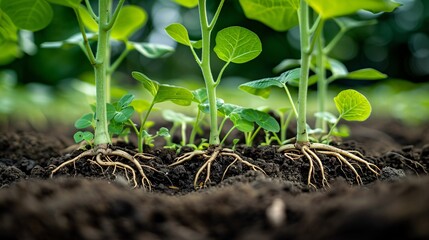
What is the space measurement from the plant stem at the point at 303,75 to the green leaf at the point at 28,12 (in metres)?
0.83

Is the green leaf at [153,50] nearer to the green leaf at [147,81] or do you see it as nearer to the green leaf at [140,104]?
the green leaf at [140,104]

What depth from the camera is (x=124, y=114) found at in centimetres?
128

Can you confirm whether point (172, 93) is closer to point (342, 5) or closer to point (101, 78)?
point (101, 78)

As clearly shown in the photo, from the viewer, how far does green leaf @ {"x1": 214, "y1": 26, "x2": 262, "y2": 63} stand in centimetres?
125

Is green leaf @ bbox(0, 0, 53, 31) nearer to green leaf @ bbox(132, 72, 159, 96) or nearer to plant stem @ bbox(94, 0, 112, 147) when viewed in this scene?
plant stem @ bbox(94, 0, 112, 147)

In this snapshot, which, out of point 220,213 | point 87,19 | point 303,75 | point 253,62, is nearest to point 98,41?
point 87,19

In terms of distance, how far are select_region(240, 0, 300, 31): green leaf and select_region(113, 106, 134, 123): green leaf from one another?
1.78 feet

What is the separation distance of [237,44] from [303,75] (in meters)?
0.22

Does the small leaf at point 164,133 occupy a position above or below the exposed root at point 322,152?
above

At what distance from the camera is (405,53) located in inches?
282

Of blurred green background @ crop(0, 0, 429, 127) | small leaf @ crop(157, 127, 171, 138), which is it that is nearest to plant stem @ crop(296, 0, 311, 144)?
small leaf @ crop(157, 127, 171, 138)

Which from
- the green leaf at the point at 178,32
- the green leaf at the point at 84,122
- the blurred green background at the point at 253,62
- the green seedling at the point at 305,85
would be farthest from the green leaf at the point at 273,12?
the blurred green background at the point at 253,62

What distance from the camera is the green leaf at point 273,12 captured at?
4.76ft

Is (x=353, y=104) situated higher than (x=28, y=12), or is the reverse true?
(x=28, y=12)
